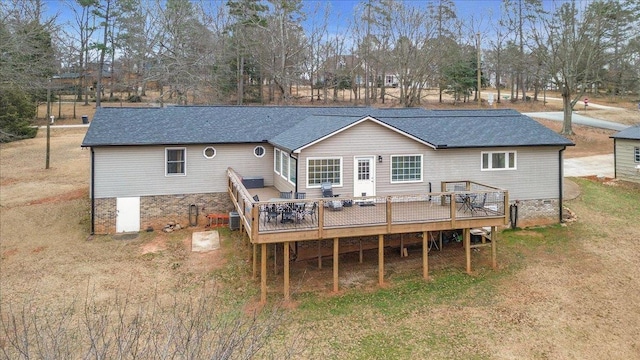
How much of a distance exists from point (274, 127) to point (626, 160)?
2043 centimetres

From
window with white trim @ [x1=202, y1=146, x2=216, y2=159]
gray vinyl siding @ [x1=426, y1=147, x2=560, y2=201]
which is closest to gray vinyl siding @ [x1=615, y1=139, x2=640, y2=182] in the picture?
gray vinyl siding @ [x1=426, y1=147, x2=560, y2=201]

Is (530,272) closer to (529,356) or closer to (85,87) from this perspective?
(529,356)

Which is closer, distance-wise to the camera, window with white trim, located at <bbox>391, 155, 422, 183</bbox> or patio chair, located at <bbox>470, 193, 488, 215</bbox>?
patio chair, located at <bbox>470, 193, 488, 215</bbox>

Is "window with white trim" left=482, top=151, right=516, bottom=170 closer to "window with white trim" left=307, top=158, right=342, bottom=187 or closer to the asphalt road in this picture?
"window with white trim" left=307, top=158, right=342, bottom=187

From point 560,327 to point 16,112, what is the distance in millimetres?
39657

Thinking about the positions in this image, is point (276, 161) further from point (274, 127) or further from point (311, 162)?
point (311, 162)

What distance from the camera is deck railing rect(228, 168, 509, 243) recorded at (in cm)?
1152

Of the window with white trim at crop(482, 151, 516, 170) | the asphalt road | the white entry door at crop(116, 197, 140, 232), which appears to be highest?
the asphalt road

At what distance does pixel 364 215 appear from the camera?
12.9m

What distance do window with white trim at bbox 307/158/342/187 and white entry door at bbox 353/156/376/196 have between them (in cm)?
62

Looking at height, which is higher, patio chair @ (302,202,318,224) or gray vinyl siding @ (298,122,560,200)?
gray vinyl siding @ (298,122,560,200)

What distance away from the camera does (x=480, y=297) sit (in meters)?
12.0

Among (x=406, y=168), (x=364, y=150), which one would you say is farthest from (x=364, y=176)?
(x=406, y=168)

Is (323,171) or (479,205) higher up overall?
(323,171)
